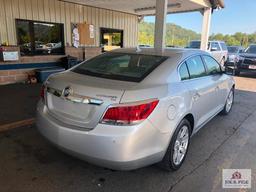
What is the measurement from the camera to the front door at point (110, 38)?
36.3 ft

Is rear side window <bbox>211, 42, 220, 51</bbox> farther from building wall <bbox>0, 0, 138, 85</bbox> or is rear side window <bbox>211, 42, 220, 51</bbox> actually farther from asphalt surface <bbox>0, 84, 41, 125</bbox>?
asphalt surface <bbox>0, 84, 41, 125</bbox>

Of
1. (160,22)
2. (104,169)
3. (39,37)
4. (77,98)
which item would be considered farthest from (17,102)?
(160,22)

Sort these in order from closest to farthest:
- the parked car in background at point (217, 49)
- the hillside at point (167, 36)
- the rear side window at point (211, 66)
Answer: the rear side window at point (211, 66) < the parked car in background at point (217, 49) < the hillside at point (167, 36)

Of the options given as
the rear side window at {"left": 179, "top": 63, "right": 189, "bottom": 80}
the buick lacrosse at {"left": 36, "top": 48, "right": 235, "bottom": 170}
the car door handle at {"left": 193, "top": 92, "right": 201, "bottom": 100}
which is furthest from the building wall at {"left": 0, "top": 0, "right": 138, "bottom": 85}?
the car door handle at {"left": 193, "top": 92, "right": 201, "bottom": 100}

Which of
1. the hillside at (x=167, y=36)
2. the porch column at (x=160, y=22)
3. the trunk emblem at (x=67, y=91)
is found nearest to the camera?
the trunk emblem at (x=67, y=91)

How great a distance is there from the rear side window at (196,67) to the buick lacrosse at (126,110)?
20 mm

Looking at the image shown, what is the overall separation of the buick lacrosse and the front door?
8.16 metres

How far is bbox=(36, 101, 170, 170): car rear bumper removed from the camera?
7.07ft

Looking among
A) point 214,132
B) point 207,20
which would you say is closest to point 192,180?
point 214,132

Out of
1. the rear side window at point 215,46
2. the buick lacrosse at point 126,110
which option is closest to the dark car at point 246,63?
the rear side window at point 215,46

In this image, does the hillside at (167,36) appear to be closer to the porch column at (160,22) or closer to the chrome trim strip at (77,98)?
the porch column at (160,22)

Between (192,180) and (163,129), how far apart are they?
82cm

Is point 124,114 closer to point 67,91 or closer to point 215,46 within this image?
point 67,91

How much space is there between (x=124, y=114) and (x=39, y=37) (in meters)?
7.53
